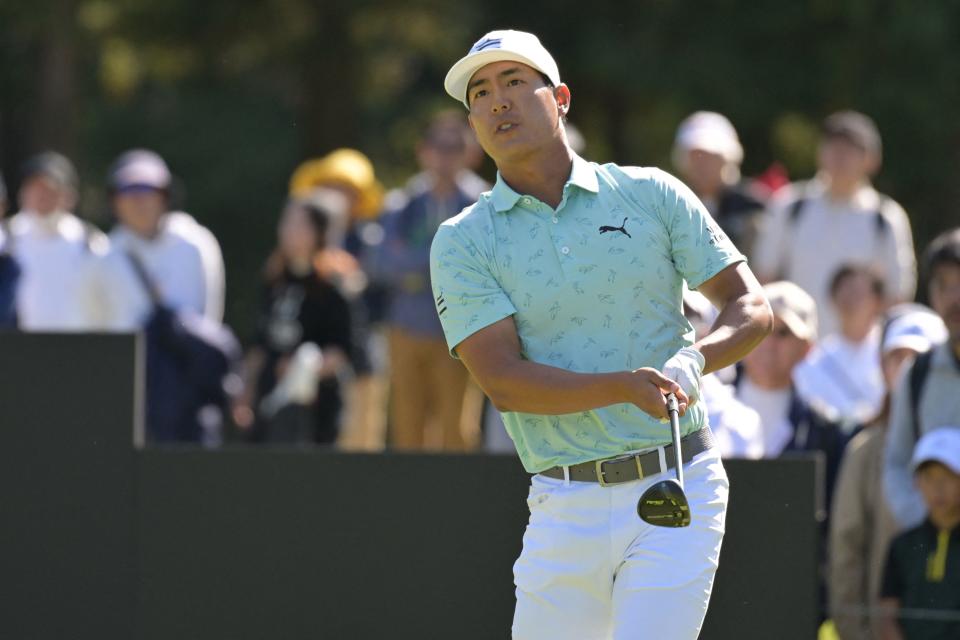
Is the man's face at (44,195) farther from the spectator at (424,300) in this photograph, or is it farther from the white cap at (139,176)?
the spectator at (424,300)

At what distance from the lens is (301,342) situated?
31.3 feet

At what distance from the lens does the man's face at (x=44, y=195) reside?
1020 cm

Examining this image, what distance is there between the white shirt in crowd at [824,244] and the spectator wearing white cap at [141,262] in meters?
3.08

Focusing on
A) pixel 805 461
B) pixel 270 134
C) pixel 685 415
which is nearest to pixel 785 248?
pixel 805 461

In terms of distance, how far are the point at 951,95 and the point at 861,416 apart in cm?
833

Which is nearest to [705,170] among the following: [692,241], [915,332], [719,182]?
[719,182]

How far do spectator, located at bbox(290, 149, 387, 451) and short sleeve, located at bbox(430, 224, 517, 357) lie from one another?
523 cm

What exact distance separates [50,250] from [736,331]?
652 centimetres

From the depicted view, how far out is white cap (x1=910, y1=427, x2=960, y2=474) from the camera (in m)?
6.57

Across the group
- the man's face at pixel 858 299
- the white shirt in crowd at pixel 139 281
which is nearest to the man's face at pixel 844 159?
the man's face at pixel 858 299

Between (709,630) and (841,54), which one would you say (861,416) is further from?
(841,54)

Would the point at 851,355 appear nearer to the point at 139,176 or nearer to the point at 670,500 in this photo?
the point at 139,176

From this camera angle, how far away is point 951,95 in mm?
15438

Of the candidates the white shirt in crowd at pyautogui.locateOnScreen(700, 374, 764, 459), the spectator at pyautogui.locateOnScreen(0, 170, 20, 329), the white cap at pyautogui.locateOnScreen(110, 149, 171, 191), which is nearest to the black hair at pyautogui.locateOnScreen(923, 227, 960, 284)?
the white shirt in crowd at pyautogui.locateOnScreen(700, 374, 764, 459)
